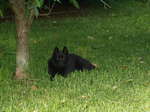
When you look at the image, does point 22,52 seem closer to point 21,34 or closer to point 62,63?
point 21,34

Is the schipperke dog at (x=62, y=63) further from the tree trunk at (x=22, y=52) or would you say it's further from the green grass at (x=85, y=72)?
the tree trunk at (x=22, y=52)

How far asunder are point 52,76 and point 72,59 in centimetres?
67

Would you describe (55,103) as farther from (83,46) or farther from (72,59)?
(83,46)

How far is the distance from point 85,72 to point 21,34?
63.6 inches

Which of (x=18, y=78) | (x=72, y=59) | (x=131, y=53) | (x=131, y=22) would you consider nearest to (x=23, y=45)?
(x=18, y=78)

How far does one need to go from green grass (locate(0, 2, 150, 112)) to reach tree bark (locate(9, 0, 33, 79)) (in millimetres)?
290

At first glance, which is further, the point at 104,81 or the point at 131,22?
the point at 131,22

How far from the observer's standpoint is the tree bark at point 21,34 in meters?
7.84

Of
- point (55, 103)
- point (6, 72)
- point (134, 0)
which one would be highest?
point (55, 103)

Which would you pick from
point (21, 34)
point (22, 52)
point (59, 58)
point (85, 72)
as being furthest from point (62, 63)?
point (21, 34)

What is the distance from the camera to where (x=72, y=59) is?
28.9 feet

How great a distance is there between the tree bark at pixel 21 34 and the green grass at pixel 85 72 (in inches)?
11.4

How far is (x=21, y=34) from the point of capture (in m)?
8.02

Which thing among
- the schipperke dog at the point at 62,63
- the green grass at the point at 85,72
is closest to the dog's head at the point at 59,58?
the schipperke dog at the point at 62,63
